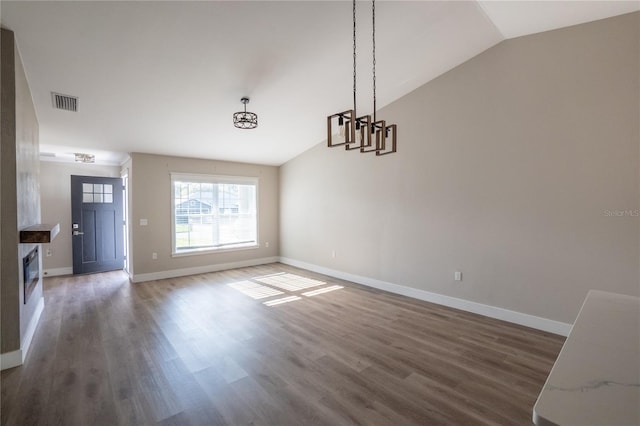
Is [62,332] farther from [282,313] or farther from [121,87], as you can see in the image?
[121,87]

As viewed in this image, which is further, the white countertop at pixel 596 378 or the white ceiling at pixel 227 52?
the white ceiling at pixel 227 52

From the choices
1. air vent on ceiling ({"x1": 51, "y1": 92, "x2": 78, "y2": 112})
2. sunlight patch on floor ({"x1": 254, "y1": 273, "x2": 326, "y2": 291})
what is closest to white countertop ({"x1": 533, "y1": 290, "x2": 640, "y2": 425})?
sunlight patch on floor ({"x1": 254, "y1": 273, "x2": 326, "y2": 291})

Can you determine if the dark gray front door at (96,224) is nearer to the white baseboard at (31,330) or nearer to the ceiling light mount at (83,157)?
the ceiling light mount at (83,157)

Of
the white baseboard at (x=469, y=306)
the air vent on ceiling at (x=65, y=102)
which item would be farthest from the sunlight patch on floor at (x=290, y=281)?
the air vent on ceiling at (x=65, y=102)

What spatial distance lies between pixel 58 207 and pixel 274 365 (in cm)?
624

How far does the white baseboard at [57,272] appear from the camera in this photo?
5914 mm

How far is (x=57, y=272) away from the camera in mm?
6020

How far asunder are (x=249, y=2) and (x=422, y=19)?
1.81 metres

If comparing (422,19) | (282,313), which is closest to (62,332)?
(282,313)

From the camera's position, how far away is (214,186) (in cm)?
646

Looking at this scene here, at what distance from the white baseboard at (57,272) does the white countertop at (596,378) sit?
26.4 feet

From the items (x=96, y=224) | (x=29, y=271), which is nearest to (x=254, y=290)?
(x=29, y=271)

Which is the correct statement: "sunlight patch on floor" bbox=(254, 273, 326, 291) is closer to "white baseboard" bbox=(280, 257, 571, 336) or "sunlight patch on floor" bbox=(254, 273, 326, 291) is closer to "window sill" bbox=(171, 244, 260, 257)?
"white baseboard" bbox=(280, 257, 571, 336)

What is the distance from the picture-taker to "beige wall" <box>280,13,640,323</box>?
2.96m
